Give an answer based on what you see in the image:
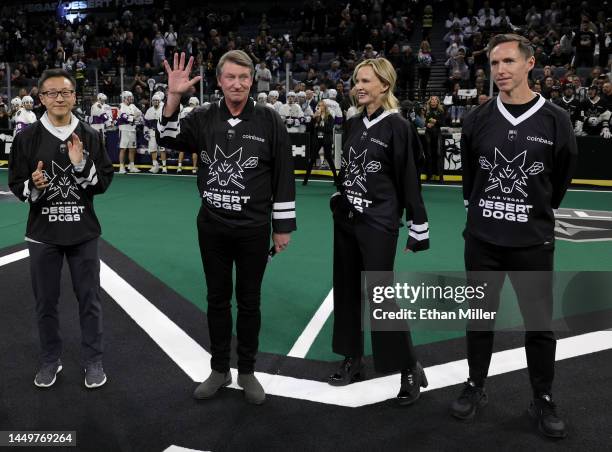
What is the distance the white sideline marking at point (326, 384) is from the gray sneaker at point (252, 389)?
12 centimetres

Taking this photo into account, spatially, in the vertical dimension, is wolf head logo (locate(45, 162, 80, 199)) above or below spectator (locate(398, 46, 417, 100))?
below

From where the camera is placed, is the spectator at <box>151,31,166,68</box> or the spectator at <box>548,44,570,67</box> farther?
the spectator at <box>151,31,166,68</box>

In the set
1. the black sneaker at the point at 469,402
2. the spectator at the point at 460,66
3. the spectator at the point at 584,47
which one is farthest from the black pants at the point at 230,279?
the spectator at the point at 584,47

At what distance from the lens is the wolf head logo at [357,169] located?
3.63 meters

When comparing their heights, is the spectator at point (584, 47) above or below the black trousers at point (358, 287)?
above

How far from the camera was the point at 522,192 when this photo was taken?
330 cm

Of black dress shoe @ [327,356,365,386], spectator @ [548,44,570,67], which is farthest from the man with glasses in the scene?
spectator @ [548,44,570,67]

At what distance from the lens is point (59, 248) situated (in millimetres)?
3832

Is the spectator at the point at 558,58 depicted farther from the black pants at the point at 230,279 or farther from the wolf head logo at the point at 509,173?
the black pants at the point at 230,279

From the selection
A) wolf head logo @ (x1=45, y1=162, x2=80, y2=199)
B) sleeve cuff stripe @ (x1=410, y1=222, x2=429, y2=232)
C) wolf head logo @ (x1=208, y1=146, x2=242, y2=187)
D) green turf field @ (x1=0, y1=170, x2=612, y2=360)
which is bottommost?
green turf field @ (x1=0, y1=170, x2=612, y2=360)

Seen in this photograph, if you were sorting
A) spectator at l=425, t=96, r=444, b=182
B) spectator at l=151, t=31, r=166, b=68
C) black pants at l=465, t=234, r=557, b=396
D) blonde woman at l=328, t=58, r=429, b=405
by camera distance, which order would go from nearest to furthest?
black pants at l=465, t=234, r=557, b=396 < blonde woman at l=328, t=58, r=429, b=405 < spectator at l=425, t=96, r=444, b=182 < spectator at l=151, t=31, r=166, b=68

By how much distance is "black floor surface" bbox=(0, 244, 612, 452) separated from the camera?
3.22 m

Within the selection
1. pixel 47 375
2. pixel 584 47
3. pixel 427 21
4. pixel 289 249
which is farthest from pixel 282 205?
pixel 427 21

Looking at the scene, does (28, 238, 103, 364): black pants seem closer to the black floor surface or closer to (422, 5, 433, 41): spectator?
the black floor surface
